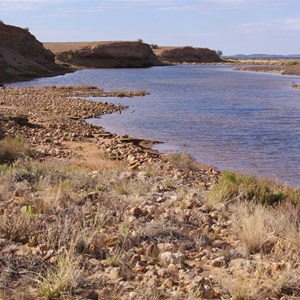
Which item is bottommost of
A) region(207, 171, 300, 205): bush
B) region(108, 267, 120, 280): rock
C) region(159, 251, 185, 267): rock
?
region(207, 171, 300, 205): bush

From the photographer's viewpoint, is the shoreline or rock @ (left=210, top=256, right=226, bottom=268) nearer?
rock @ (left=210, top=256, right=226, bottom=268)

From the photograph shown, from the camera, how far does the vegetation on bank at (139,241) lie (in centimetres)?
432

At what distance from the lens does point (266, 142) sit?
754 inches

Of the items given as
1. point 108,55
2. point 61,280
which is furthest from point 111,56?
point 61,280

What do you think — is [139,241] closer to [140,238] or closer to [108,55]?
[140,238]

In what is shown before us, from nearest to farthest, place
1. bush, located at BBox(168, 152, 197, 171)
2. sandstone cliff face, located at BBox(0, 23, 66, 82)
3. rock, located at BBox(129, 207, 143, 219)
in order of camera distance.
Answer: rock, located at BBox(129, 207, 143, 219)
bush, located at BBox(168, 152, 197, 171)
sandstone cliff face, located at BBox(0, 23, 66, 82)

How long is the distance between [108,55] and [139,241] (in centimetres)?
10979

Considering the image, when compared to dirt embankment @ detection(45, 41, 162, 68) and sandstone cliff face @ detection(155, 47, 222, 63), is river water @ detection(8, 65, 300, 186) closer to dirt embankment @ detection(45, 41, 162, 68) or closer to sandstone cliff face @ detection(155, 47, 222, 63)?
dirt embankment @ detection(45, 41, 162, 68)

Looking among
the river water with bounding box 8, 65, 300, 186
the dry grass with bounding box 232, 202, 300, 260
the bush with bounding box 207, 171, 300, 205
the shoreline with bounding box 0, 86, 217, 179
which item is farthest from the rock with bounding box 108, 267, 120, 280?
the river water with bounding box 8, 65, 300, 186

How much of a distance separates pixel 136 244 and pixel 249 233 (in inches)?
51.1

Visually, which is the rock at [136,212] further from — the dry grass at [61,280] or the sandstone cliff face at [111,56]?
the sandstone cliff face at [111,56]

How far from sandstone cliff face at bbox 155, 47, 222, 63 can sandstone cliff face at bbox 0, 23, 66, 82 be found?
239ft

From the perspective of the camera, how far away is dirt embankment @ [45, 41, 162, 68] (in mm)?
106188

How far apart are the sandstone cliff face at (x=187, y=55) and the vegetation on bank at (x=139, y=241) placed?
14105 centimetres
